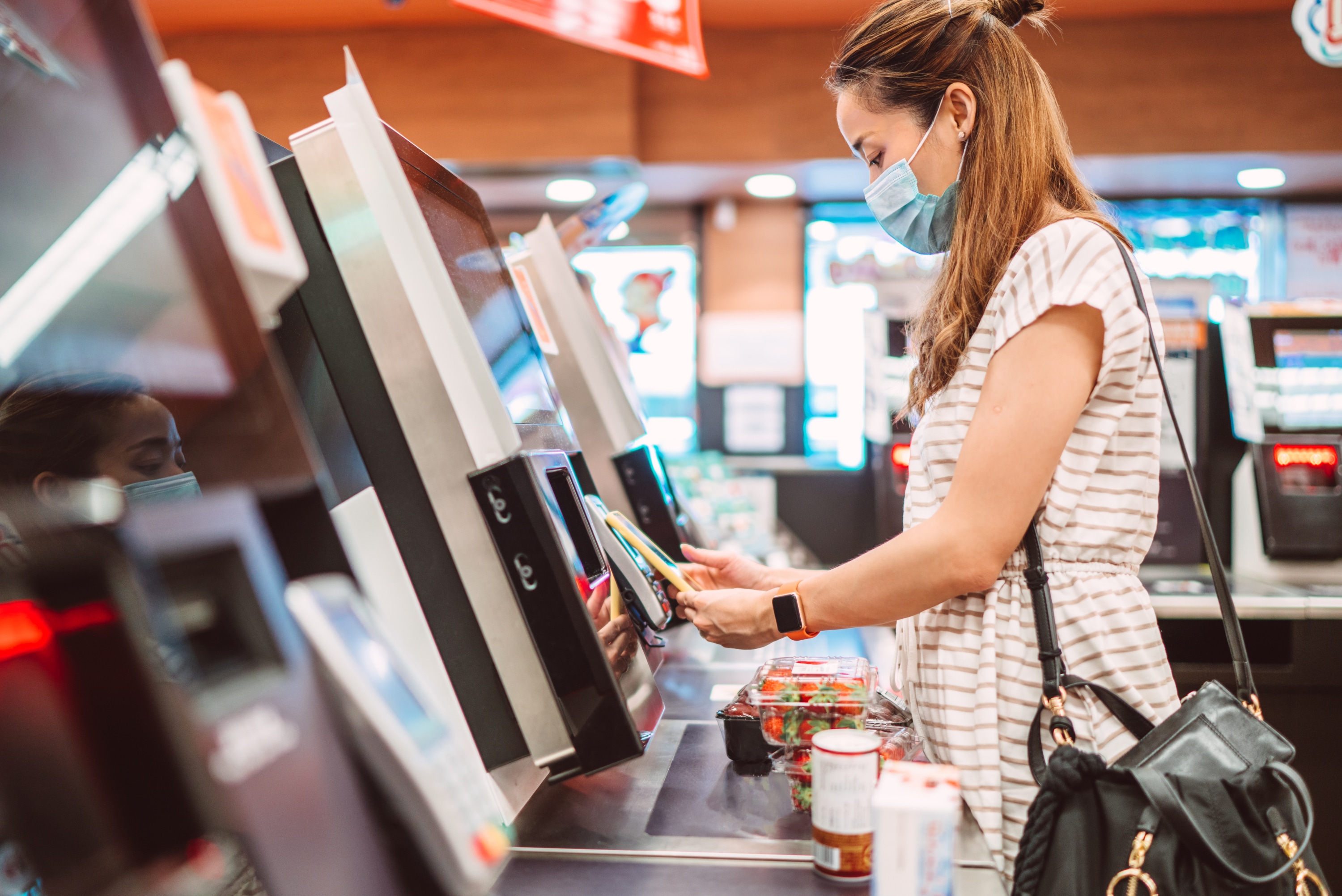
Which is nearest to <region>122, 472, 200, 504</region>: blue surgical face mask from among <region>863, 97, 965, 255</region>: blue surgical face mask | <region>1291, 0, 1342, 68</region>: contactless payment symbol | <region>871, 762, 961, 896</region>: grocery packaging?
<region>871, 762, 961, 896</region>: grocery packaging

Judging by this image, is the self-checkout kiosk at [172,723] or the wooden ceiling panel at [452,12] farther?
the wooden ceiling panel at [452,12]

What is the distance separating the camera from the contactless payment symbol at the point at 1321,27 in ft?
8.45

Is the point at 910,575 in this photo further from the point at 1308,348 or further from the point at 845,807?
the point at 1308,348

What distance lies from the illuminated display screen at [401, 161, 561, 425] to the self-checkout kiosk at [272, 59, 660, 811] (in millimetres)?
30

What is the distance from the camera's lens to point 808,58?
4391 mm

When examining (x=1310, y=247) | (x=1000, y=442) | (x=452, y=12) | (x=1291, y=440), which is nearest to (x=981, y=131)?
(x=1000, y=442)

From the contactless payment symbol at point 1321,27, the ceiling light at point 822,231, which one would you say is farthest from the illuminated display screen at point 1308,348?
the ceiling light at point 822,231

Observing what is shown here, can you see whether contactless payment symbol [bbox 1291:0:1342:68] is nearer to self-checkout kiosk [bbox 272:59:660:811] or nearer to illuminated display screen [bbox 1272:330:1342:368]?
illuminated display screen [bbox 1272:330:1342:368]

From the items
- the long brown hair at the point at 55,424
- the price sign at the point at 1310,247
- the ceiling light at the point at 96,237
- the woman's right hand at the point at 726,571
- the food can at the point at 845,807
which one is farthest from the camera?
the price sign at the point at 1310,247

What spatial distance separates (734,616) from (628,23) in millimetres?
1778

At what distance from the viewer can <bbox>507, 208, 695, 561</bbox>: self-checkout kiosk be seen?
5.74 ft

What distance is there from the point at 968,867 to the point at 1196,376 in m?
2.16

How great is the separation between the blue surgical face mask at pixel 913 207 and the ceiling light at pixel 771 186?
355 cm

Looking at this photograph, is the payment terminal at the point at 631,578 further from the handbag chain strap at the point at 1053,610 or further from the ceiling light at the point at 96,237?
the ceiling light at the point at 96,237
